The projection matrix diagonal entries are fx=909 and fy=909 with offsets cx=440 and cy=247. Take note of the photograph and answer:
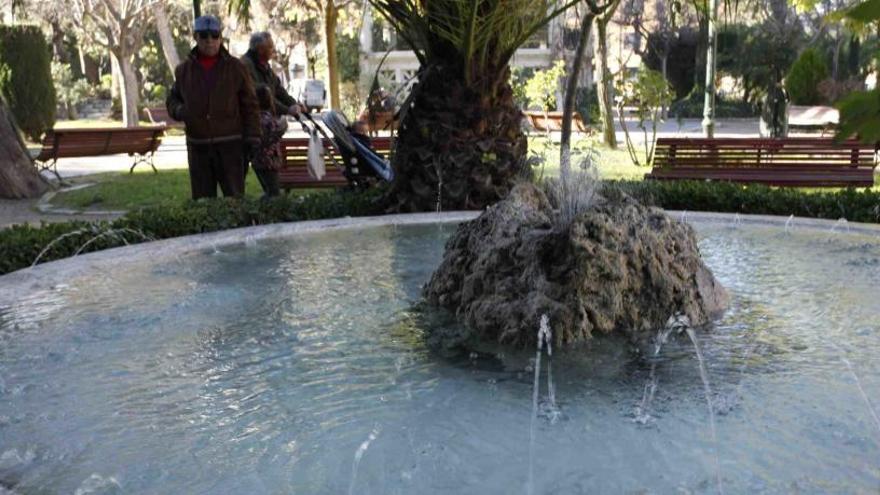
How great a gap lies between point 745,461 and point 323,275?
10.7 feet

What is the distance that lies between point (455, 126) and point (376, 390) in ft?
15.9

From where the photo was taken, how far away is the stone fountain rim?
518 centimetres

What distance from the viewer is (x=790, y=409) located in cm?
345

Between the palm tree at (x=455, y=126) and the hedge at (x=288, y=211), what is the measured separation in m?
0.56

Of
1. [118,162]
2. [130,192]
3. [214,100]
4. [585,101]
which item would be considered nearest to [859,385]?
[214,100]

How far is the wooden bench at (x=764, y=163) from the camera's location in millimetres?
11469

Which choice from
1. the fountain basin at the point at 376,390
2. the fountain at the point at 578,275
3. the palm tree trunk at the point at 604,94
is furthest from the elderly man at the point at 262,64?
the palm tree trunk at the point at 604,94

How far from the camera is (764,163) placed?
12016mm

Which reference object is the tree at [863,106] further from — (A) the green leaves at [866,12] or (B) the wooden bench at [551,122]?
(B) the wooden bench at [551,122]

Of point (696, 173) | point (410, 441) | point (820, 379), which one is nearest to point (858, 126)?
point (410, 441)

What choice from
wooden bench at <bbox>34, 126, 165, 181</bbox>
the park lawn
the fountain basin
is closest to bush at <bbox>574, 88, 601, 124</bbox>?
wooden bench at <bbox>34, 126, 165, 181</bbox>

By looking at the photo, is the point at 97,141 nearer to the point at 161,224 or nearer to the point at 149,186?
the point at 149,186

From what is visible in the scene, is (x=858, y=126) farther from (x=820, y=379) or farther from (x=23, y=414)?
(x=23, y=414)

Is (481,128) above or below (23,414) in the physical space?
above
